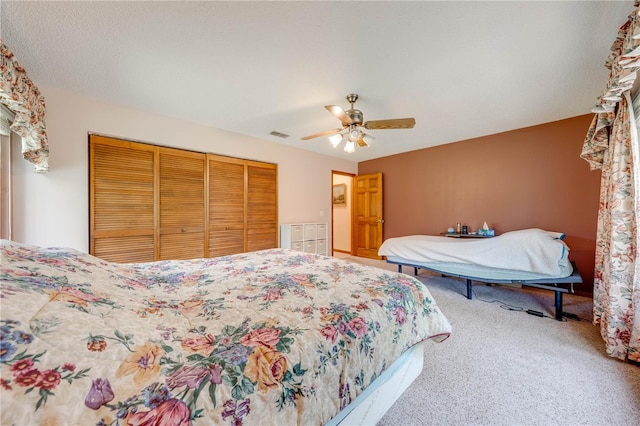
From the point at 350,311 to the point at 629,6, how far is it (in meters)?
2.63

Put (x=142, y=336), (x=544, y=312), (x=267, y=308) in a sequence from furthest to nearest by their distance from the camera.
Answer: (x=544, y=312), (x=267, y=308), (x=142, y=336)

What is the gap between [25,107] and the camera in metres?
1.87

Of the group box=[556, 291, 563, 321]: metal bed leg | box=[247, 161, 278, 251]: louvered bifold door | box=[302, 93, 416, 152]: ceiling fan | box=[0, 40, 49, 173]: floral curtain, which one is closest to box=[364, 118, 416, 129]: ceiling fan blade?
box=[302, 93, 416, 152]: ceiling fan

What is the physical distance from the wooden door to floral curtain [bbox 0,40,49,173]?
519 centimetres

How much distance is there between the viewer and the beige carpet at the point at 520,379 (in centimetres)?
140

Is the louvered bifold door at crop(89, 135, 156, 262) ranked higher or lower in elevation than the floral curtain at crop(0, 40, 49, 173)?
lower

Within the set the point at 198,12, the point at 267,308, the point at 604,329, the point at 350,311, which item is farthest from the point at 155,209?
the point at 604,329

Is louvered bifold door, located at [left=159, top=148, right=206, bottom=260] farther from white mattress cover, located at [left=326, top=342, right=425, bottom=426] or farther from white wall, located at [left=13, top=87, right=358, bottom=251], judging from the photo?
→ white mattress cover, located at [left=326, top=342, right=425, bottom=426]

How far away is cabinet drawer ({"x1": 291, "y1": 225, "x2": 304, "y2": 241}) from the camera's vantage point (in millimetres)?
4575

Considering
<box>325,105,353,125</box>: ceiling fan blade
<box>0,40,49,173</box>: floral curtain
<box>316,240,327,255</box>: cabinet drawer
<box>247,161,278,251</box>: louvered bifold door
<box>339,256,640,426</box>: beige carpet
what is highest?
<box>325,105,353,125</box>: ceiling fan blade

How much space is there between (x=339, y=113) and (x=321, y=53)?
23.9 inches

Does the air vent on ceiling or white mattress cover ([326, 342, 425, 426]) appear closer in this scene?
white mattress cover ([326, 342, 425, 426])

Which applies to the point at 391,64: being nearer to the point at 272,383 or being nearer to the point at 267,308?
the point at 267,308

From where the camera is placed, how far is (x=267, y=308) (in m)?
1.10
